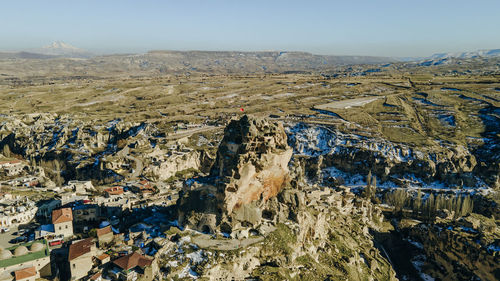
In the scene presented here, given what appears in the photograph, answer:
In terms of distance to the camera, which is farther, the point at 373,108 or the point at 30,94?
the point at 30,94

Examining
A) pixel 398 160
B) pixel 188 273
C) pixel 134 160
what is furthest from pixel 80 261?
pixel 398 160

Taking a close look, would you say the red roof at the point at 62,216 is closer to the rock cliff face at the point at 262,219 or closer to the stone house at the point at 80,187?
the rock cliff face at the point at 262,219

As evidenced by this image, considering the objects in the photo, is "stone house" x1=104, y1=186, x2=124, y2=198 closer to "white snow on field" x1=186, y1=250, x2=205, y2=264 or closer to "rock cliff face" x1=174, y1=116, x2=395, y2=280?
"rock cliff face" x1=174, y1=116, x2=395, y2=280

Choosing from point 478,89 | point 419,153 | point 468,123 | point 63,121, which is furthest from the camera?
point 478,89

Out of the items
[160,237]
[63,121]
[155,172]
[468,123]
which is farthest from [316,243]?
[63,121]


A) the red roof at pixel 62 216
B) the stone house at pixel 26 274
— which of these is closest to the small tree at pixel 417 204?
the red roof at pixel 62 216

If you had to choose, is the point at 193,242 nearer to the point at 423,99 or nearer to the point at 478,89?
the point at 423,99

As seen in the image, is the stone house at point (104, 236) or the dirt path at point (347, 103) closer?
the stone house at point (104, 236)
